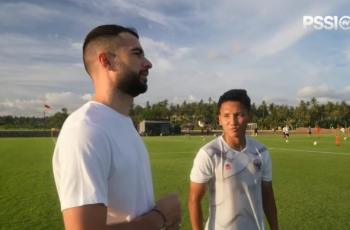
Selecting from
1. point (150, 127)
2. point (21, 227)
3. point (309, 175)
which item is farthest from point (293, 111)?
point (21, 227)

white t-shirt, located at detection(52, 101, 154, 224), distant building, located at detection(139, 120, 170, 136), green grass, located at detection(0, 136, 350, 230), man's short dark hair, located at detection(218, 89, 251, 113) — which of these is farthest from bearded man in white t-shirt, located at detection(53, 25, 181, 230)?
distant building, located at detection(139, 120, 170, 136)

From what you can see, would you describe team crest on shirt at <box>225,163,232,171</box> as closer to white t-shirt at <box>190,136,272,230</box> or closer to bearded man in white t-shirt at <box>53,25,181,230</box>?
white t-shirt at <box>190,136,272,230</box>

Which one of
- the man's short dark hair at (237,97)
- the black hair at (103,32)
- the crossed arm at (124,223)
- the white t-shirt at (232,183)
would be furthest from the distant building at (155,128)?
the crossed arm at (124,223)

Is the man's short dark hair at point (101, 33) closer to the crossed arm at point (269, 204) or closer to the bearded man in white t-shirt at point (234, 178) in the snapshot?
the bearded man in white t-shirt at point (234, 178)

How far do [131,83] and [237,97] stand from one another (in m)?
1.73

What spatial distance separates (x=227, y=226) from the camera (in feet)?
11.5

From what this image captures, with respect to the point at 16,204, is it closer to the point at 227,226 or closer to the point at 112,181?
the point at 227,226

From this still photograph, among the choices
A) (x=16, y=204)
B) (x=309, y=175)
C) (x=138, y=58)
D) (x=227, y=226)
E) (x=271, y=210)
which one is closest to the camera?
(x=138, y=58)

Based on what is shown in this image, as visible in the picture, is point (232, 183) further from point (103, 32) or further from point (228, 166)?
point (103, 32)

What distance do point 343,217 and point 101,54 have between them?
7.33m

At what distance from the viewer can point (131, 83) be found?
88.5 inches

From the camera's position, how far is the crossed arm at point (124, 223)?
5.82 feet

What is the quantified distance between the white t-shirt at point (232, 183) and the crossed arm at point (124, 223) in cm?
141

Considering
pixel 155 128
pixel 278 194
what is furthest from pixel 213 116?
pixel 278 194
